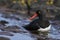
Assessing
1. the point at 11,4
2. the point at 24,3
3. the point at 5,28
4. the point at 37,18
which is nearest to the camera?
the point at 5,28

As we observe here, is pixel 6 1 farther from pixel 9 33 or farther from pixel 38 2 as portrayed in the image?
pixel 9 33

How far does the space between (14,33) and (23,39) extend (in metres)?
0.97

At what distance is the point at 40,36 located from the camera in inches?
346

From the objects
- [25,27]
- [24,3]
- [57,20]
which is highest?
[24,3]

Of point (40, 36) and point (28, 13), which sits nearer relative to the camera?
point (40, 36)

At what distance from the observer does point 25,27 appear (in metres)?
9.82

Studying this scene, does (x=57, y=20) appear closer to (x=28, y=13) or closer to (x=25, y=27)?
(x=28, y=13)

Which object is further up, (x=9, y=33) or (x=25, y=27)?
(x=25, y=27)

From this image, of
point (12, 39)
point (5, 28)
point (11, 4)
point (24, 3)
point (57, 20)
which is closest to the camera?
point (12, 39)

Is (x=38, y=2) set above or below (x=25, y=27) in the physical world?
above

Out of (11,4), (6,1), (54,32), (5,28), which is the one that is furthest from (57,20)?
(6,1)

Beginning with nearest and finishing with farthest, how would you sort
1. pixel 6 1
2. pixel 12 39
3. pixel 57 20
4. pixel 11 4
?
pixel 12 39, pixel 57 20, pixel 11 4, pixel 6 1

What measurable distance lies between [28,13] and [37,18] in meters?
3.24

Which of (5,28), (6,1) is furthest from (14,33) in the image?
(6,1)
